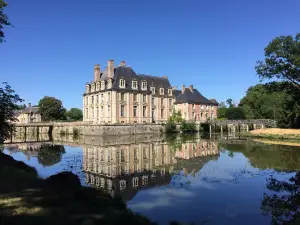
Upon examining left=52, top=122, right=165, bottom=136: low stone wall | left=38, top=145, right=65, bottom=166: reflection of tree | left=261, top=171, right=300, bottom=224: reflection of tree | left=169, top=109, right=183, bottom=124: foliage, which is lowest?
left=261, top=171, right=300, bottom=224: reflection of tree

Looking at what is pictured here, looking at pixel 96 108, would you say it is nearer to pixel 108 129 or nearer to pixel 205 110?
pixel 108 129

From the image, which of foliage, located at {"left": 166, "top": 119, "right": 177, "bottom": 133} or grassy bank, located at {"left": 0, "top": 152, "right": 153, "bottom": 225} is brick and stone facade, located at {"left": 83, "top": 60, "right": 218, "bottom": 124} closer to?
foliage, located at {"left": 166, "top": 119, "right": 177, "bottom": 133}

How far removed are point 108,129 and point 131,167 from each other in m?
22.1

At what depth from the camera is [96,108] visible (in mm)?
41594

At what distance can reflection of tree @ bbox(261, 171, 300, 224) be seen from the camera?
626 centimetres

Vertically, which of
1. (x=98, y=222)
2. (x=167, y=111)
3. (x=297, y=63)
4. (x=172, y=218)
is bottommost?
(x=172, y=218)

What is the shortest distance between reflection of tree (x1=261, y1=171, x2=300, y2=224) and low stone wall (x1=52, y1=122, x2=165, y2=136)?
2670cm

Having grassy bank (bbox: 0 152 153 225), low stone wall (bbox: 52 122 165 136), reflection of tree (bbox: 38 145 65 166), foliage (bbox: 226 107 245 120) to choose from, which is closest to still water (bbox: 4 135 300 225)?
reflection of tree (bbox: 38 145 65 166)

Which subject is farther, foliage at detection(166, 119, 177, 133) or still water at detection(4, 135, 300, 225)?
foliage at detection(166, 119, 177, 133)

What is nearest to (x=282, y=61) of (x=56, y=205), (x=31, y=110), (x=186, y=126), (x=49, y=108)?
(x=186, y=126)

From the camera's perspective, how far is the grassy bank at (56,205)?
4.62 metres

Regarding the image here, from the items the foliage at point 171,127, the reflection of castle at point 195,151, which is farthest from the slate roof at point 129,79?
the reflection of castle at point 195,151

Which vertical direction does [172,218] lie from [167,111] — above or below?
below

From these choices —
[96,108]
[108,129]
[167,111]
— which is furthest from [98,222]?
[167,111]
